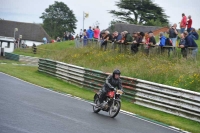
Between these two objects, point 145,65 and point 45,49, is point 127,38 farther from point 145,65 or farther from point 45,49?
point 45,49

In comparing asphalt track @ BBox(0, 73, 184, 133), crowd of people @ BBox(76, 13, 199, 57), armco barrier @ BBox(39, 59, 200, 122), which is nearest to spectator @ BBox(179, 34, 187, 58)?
crowd of people @ BBox(76, 13, 199, 57)

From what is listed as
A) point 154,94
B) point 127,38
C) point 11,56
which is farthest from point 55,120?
point 11,56

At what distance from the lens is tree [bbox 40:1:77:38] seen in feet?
445

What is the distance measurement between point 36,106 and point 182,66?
9628mm

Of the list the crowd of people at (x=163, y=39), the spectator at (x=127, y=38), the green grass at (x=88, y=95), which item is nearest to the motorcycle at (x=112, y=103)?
the green grass at (x=88, y=95)

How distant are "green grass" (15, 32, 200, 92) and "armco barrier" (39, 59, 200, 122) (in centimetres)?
123

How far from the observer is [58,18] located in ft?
450

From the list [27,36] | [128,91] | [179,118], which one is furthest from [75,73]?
[27,36]

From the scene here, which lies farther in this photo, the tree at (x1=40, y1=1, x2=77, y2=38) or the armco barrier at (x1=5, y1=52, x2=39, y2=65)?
the tree at (x1=40, y1=1, x2=77, y2=38)

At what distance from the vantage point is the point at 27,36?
382 ft

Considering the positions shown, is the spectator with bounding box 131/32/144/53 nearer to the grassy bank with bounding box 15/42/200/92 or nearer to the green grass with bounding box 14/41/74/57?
the grassy bank with bounding box 15/42/200/92

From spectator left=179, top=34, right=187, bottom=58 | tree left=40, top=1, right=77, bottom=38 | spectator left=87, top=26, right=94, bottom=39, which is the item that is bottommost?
spectator left=179, top=34, right=187, bottom=58

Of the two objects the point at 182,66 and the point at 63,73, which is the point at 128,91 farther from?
the point at 63,73

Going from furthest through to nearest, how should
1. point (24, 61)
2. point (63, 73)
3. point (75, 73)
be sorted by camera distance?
point (24, 61)
point (63, 73)
point (75, 73)
